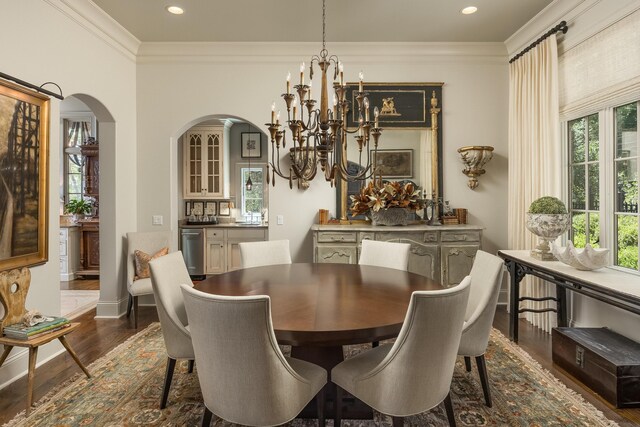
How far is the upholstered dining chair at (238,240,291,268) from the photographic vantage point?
3324mm

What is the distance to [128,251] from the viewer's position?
409 centimetres

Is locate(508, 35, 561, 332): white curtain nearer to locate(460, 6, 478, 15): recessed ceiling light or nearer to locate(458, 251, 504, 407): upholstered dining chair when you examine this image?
locate(460, 6, 478, 15): recessed ceiling light

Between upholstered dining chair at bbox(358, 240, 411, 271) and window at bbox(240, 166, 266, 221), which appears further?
window at bbox(240, 166, 266, 221)

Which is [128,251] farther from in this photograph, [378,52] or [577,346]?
[577,346]

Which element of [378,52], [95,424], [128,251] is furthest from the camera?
[378,52]

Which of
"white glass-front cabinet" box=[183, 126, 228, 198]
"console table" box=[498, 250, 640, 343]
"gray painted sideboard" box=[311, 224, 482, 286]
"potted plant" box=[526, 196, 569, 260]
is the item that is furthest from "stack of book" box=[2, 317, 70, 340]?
"white glass-front cabinet" box=[183, 126, 228, 198]

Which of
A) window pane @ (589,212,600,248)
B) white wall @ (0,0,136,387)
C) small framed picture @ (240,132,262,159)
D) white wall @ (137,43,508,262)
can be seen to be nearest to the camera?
white wall @ (0,0,136,387)

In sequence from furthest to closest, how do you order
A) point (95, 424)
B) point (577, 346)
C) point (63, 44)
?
point (63, 44)
point (577, 346)
point (95, 424)

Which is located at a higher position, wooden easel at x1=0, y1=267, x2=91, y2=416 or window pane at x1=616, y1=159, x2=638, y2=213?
window pane at x1=616, y1=159, x2=638, y2=213

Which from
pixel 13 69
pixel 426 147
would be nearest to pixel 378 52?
pixel 426 147

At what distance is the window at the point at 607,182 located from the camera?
2.91 meters

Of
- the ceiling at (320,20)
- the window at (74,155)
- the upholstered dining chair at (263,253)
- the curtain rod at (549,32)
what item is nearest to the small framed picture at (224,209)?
the window at (74,155)

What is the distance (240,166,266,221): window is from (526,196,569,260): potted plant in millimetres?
4846

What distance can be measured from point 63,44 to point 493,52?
4317mm
